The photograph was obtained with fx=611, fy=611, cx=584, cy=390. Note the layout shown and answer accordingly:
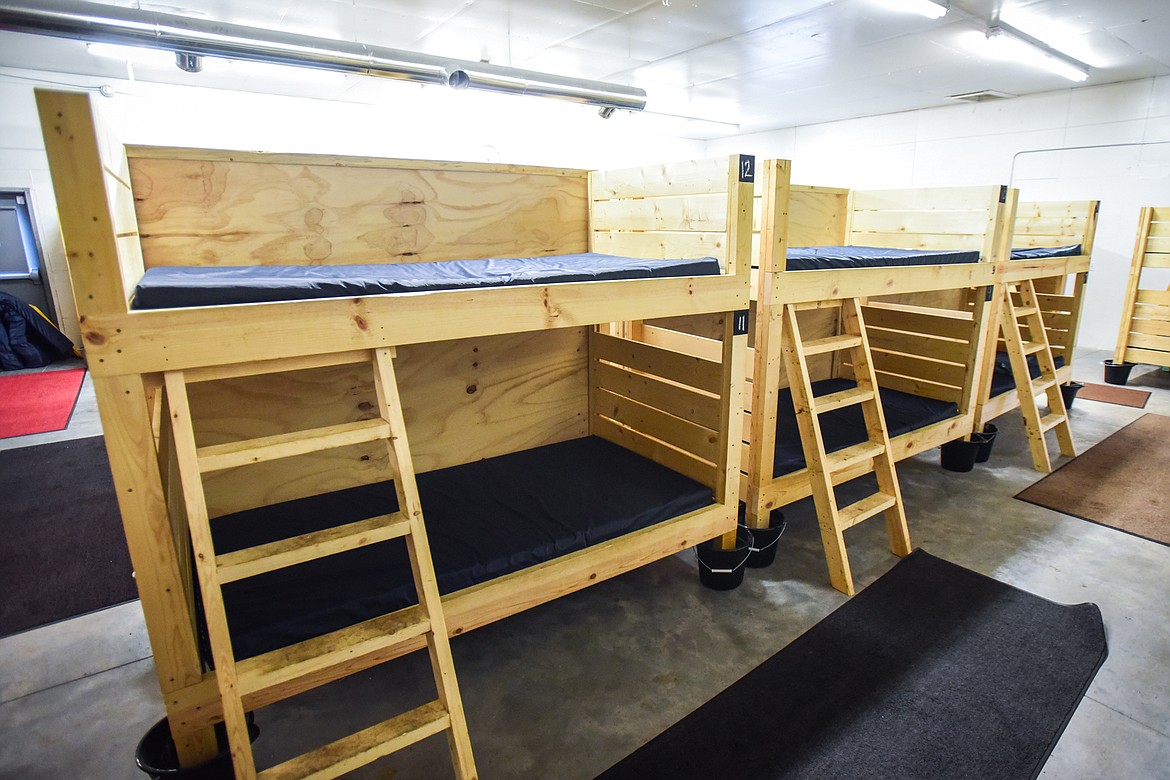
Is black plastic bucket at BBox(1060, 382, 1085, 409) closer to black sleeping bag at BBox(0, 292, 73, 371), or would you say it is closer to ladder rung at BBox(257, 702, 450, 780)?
ladder rung at BBox(257, 702, 450, 780)

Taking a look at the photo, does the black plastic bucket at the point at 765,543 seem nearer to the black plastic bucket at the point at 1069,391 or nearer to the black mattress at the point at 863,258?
the black mattress at the point at 863,258

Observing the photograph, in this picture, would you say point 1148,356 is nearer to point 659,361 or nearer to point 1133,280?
point 1133,280

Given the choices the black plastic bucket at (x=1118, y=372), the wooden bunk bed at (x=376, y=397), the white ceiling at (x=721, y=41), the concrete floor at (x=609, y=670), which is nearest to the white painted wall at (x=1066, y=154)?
the white ceiling at (x=721, y=41)

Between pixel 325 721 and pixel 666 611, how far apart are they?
1280mm

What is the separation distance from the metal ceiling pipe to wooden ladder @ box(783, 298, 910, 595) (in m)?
4.07

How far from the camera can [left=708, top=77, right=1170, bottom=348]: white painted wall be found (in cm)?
681

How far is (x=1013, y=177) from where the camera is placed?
7.95 metres

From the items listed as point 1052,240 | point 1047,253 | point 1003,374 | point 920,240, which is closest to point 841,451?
point 920,240

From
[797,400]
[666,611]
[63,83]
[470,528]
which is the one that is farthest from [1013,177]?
[63,83]

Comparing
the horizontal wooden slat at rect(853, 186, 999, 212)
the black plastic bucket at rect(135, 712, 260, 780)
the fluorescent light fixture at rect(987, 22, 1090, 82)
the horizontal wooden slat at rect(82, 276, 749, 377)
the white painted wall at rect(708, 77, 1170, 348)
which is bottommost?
the black plastic bucket at rect(135, 712, 260, 780)

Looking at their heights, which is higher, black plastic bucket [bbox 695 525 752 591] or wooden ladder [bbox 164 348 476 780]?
wooden ladder [bbox 164 348 476 780]

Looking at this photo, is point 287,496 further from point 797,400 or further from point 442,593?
point 797,400

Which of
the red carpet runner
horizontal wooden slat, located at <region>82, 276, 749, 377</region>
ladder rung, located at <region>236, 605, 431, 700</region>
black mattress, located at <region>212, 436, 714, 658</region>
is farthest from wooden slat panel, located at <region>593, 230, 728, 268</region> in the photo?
the red carpet runner

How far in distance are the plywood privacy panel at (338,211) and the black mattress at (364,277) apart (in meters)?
0.14
